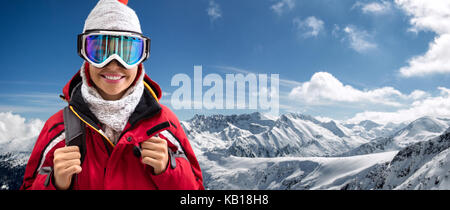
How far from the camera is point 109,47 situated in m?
3.51

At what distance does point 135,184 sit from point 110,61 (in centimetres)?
156

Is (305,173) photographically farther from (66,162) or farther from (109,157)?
(66,162)

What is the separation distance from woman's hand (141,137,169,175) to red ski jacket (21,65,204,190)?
8 centimetres

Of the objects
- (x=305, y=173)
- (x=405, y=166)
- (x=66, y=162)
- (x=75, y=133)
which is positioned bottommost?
(x=305, y=173)

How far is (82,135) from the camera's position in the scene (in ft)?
10.6

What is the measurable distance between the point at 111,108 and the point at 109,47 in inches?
31.5

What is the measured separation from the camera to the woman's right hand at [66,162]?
2934mm

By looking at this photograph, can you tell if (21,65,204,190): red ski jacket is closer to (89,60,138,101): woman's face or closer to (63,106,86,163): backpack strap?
(63,106,86,163): backpack strap

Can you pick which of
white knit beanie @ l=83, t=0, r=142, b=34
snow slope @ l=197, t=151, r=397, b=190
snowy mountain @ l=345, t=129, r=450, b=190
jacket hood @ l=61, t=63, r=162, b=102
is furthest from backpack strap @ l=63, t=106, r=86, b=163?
snow slope @ l=197, t=151, r=397, b=190

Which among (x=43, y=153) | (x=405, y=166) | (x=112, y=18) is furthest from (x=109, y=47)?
(x=405, y=166)

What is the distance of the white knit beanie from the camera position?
3.52 meters

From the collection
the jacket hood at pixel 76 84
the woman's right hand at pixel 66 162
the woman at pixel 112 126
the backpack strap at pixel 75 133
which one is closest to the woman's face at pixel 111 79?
the woman at pixel 112 126
